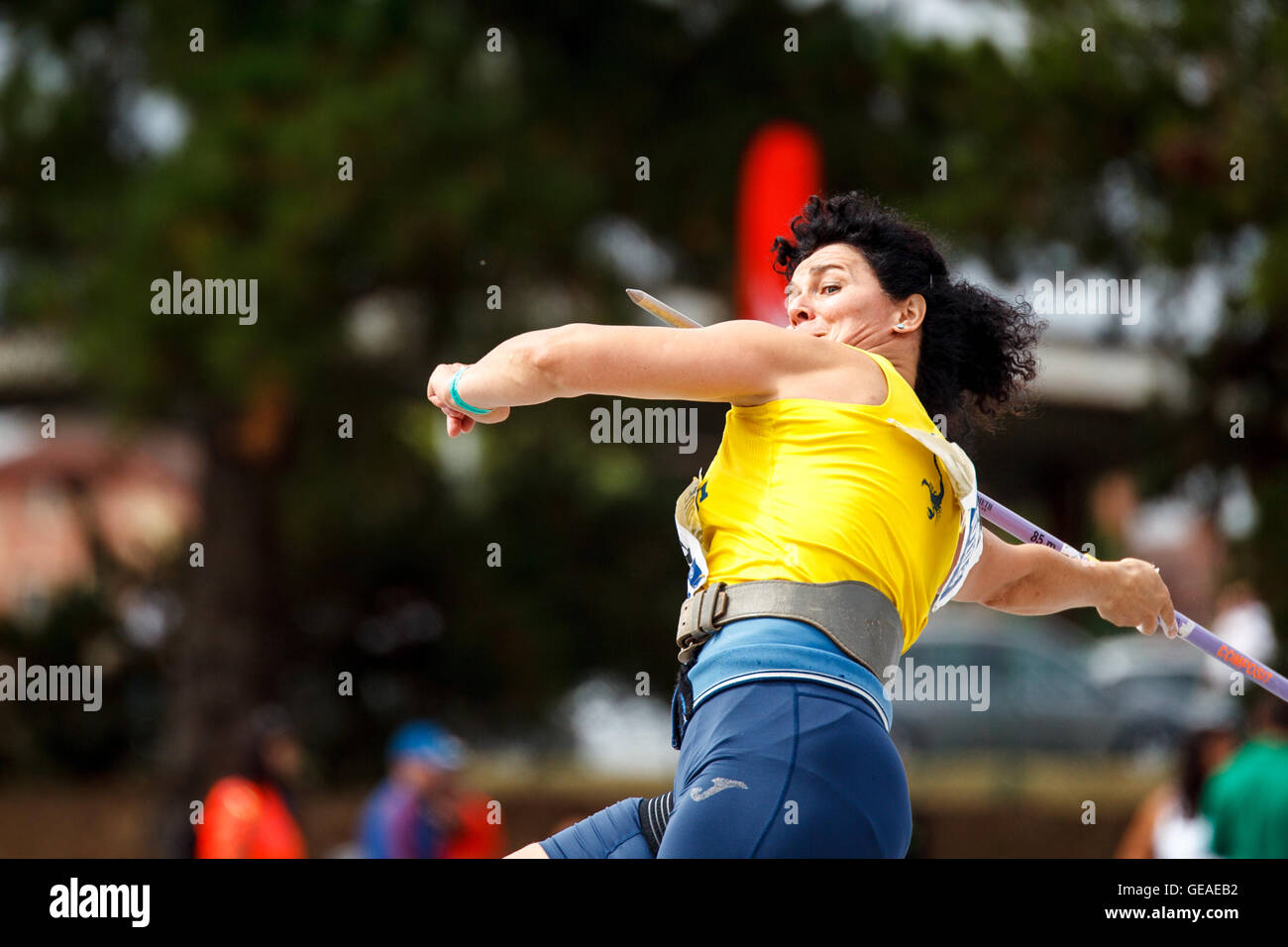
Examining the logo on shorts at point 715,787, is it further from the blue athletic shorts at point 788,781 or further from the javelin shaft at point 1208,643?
the javelin shaft at point 1208,643

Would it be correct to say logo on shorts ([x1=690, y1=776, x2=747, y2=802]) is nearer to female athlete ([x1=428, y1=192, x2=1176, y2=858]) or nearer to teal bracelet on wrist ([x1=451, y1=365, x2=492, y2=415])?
female athlete ([x1=428, y1=192, x2=1176, y2=858])

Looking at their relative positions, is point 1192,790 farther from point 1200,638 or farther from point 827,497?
point 827,497

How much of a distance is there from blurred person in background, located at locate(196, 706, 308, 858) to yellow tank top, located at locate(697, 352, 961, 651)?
4.38m

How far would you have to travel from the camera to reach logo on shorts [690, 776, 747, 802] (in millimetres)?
2348

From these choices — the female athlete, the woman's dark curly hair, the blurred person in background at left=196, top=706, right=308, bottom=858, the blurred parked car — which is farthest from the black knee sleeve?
the blurred parked car

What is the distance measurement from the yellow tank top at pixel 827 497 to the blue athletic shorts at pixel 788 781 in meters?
0.20

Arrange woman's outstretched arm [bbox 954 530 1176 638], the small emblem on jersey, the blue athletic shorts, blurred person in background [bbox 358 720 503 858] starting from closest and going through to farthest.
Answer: the blue athletic shorts, the small emblem on jersey, woman's outstretched arm [bbox 954 530 1176 638], blurred person in background [bbox 358 720 503 858]

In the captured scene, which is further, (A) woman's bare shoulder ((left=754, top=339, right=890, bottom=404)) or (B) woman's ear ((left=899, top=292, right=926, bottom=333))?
(B) woman's ear ((left=899, top=292, right=926, bottom=333))

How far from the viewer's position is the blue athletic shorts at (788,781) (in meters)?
2.34

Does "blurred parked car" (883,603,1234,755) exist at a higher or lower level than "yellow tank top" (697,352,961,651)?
lower

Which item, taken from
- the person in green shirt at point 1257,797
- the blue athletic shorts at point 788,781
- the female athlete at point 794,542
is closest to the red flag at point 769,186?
the person in green shirt at point 1257,797

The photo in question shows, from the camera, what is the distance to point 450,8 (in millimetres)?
9805
